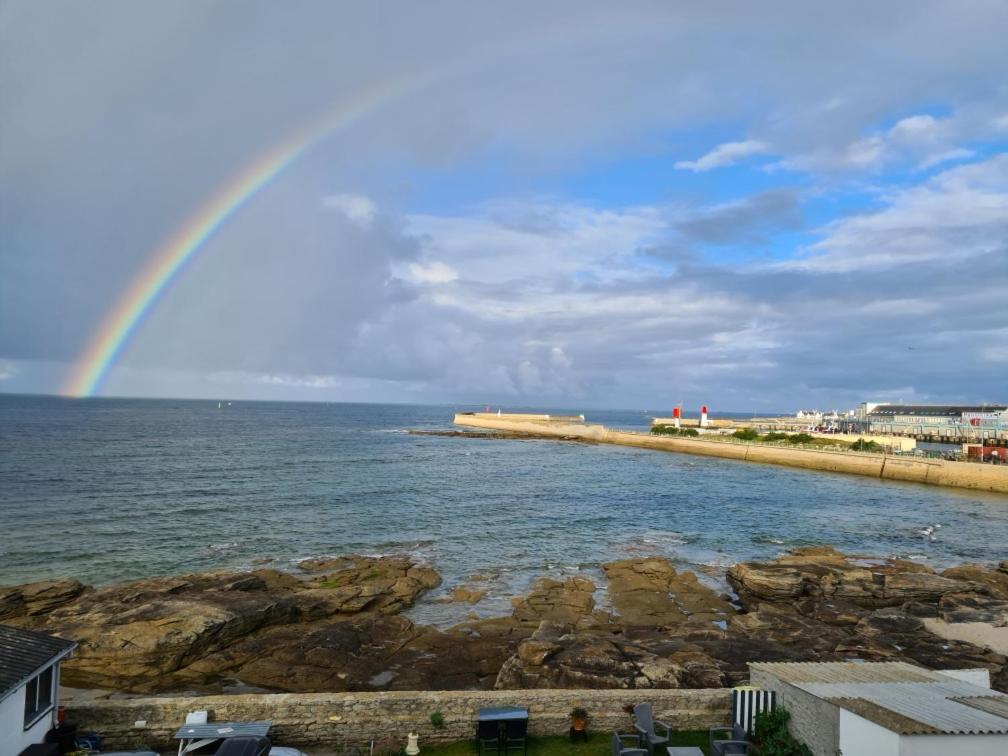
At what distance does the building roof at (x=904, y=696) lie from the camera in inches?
307

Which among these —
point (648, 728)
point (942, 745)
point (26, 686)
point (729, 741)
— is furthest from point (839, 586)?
point (26, 686)

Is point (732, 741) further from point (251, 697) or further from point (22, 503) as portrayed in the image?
point (22, 503)

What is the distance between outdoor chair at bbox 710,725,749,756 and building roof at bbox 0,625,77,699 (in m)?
10.6

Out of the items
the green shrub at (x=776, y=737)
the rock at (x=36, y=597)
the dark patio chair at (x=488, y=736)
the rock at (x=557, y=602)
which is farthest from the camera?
the rock at (x=557, y=602)

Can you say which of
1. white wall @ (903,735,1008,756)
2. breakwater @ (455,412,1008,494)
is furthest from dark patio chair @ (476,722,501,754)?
breakwater @ (455,412,1008,494)

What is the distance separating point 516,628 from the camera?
1981 centimetres

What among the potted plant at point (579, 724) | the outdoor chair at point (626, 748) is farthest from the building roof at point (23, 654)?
the outdoor chair at point (626, 748)

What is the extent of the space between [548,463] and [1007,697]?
218 feet

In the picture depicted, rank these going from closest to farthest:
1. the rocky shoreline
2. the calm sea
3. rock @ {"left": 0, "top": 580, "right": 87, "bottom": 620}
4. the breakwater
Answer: the rocky shoreline
rock @ {"left": 0, "top": 580, "right": 87, "bottom": 620}
the calm sea
the breakwater

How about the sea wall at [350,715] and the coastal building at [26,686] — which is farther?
the sea wall at [350,715]

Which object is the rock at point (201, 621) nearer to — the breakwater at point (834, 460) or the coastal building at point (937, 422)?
the breakwater at point (834, 460)

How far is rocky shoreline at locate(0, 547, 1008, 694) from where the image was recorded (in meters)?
15.4

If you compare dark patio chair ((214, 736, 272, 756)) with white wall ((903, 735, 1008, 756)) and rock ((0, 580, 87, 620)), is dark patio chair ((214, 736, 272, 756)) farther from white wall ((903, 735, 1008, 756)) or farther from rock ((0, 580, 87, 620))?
rock ((0, 580, 87, 620))

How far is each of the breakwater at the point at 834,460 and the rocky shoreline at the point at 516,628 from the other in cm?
3703
